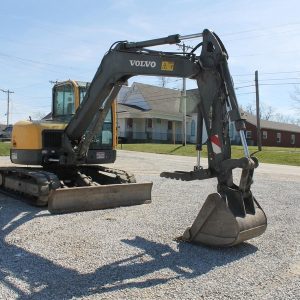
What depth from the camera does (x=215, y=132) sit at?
718cm

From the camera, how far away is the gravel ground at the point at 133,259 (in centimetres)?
518

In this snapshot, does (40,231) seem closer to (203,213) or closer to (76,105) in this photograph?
(203,213)

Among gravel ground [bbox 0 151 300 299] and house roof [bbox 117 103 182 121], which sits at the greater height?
house roof [bbox 117 103 182 121]

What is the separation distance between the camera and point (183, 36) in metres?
7.73

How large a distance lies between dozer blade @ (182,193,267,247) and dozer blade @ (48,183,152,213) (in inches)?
127

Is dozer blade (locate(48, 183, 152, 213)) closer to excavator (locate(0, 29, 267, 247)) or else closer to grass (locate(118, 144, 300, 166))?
excavator (locate(0, 29, 267, 247))

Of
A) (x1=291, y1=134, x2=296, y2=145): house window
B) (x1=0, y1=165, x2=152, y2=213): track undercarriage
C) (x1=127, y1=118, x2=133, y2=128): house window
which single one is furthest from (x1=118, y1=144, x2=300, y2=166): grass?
(x1=291, y1=134, x2=296, y2=145): house window

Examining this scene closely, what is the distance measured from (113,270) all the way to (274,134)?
63.5m

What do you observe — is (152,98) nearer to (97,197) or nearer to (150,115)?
(150,115)

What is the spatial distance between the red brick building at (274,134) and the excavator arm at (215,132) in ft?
177

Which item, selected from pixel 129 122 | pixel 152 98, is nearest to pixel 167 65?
pixel 129 122

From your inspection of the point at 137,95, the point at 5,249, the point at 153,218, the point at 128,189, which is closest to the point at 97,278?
the point at 5,249

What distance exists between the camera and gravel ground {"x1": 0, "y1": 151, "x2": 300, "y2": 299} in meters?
5.18

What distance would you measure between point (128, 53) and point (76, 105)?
302 cm
